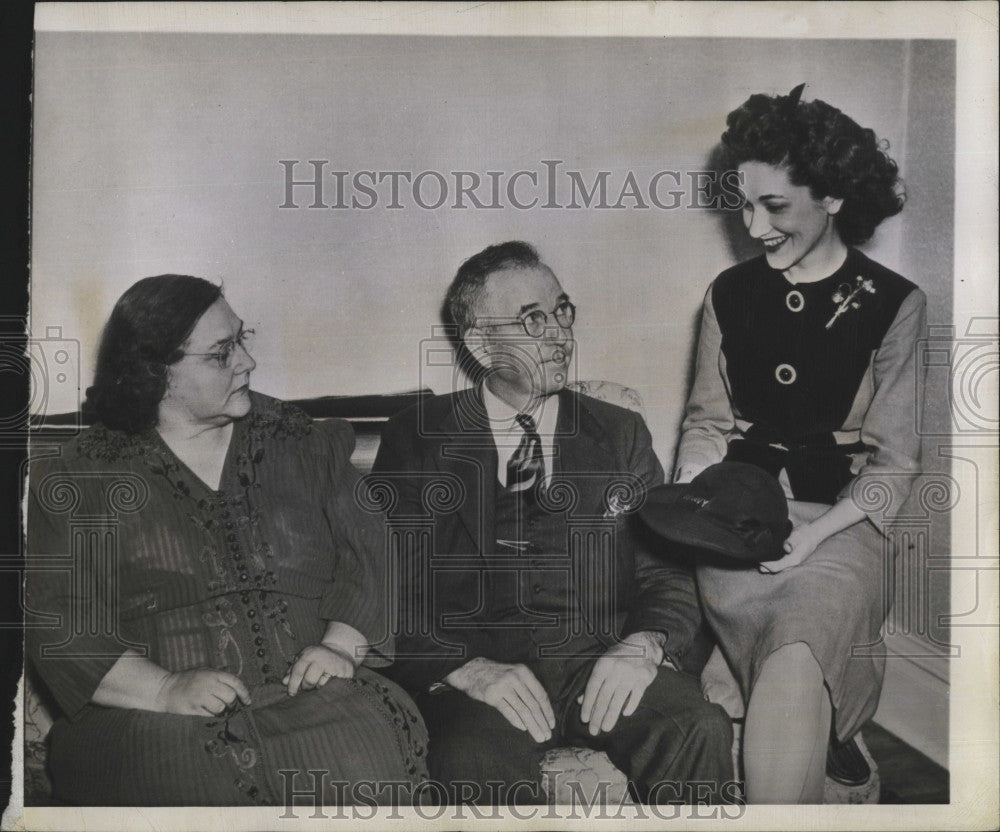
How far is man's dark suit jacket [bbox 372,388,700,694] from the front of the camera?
3004 millimetres

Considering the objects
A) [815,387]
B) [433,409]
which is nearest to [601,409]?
[433,409]

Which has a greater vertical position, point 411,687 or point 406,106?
point 406,106

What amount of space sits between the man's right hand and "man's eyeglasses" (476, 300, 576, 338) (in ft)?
3.19

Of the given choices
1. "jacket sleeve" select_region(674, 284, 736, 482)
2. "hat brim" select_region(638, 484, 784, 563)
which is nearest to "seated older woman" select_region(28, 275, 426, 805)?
"hat brim" select_region(638, 484, 784, 563)

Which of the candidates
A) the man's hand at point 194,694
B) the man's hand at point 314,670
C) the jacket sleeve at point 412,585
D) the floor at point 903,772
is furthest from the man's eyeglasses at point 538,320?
the floor at point 903,772

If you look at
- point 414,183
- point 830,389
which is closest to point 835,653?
point 830,389

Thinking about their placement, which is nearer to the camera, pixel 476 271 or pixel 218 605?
pixel 218 605

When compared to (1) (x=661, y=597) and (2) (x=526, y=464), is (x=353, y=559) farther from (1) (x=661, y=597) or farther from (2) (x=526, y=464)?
(1) (x=661, y=597)

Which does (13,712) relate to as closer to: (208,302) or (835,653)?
(208,302)

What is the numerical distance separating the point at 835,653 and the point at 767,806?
488 mm

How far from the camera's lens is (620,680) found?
9.77 ft

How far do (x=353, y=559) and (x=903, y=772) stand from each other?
1.75 meters

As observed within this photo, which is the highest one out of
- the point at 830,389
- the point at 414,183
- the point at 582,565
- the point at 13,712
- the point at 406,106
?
the point at 406,106

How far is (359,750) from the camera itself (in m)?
2.95
